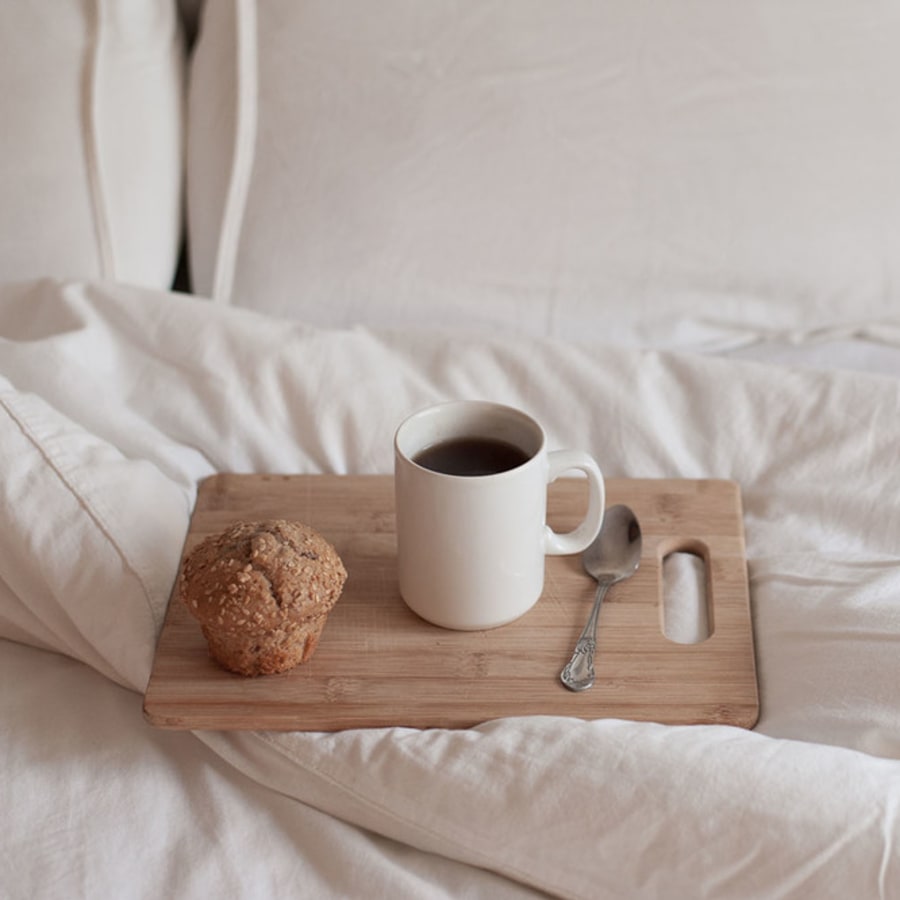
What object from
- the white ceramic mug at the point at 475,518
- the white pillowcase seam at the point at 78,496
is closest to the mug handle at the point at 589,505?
the white ceramic mug at the point at 475,518

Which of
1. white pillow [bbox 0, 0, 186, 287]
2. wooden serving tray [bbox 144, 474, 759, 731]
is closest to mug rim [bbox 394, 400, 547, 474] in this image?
wooden serving tray [bbox 144, 474, 759, 731]

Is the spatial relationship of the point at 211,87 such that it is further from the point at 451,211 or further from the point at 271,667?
the point at 271,667

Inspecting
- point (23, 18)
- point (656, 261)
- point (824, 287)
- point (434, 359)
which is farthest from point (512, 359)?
point (23, 18)

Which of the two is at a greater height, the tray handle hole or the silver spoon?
the silver spoon

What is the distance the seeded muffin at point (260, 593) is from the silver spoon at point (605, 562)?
155mm

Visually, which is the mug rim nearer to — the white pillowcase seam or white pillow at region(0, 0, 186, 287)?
the white pillowcase seam

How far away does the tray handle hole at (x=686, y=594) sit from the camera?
30.8 inches

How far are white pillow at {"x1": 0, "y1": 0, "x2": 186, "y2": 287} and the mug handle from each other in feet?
1.60

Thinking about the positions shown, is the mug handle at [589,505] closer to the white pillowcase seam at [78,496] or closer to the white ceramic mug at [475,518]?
the white ceramic mug at [475,518]

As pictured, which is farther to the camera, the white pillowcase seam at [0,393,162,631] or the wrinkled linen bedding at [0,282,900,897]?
the white pillowcase seam at [0,393,162,631]

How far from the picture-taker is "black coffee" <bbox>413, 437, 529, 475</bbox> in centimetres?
75

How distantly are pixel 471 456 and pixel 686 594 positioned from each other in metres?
0.18

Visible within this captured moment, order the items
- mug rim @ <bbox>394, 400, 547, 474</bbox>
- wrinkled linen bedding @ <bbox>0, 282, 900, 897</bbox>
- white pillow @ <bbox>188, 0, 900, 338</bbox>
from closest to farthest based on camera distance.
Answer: wrinkled linen bedding @ <bbox>0, 282, 900, 897</bbox>
mug rim @ <bbox>394, 400, 547, 474</bbox>
white pillow @ <bbox>188, 0, 900, 338</bbox>

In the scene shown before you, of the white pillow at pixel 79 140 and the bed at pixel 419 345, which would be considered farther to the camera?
the white pillow at pixel 79 140
